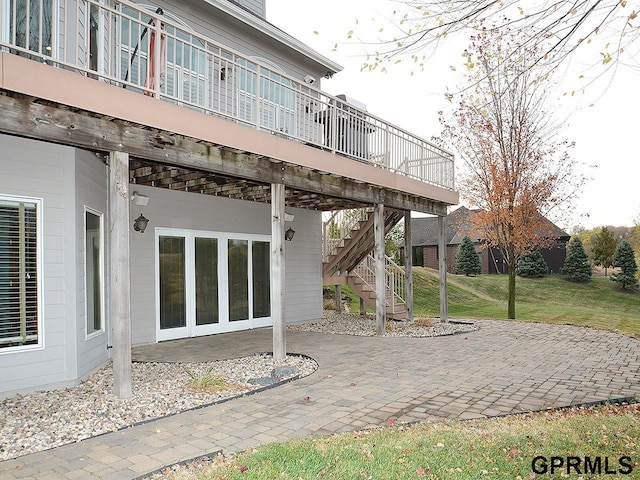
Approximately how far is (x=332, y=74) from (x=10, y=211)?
9.46 m

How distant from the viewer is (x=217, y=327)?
Result: 972 centimetres

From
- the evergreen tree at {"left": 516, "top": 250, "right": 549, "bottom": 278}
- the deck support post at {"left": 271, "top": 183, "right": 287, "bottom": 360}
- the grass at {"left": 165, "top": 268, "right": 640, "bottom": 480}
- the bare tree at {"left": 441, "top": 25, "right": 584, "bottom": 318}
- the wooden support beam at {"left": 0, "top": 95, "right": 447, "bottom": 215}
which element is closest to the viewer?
the grass at {"left": 165, "top": 268, "right": 640, "bottom": 480}

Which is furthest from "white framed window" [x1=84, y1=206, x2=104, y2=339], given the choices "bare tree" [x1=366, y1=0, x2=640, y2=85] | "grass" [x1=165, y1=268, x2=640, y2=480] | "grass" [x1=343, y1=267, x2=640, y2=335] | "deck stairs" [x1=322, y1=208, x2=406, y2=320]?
"grass" [x1=343, y1=267, x2=640, y2=335]

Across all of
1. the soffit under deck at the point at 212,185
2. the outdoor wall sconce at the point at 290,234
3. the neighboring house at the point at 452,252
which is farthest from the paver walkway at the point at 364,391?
the neighboring house at the point at 452,252

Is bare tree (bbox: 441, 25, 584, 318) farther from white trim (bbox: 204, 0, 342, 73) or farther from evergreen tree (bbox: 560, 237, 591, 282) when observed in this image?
evergreen tree (bbox: 560, 237, 591, 282)

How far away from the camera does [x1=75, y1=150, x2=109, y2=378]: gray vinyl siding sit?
5758mm

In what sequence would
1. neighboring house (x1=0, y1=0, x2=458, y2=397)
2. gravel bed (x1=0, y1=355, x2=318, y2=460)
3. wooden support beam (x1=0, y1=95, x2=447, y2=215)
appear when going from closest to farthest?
gravel bed (x1=0, y1=355, x2=318, y2=460) → wooden support beam (x1=0, y1=95, x2=447, y2=215) → neighboring house (x1=0, y1=0, x2=458, y2=397)

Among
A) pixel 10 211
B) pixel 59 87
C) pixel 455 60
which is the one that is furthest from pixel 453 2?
pixel 10 211

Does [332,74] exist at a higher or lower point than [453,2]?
higher

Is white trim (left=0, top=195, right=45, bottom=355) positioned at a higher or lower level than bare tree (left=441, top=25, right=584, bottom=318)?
lower

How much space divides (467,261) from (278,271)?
2776cm

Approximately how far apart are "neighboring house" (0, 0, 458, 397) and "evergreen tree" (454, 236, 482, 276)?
21781 mm

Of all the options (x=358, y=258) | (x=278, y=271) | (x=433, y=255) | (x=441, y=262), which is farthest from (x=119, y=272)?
(x=433, y=255)

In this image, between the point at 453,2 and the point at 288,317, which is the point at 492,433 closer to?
the point at 453,2
